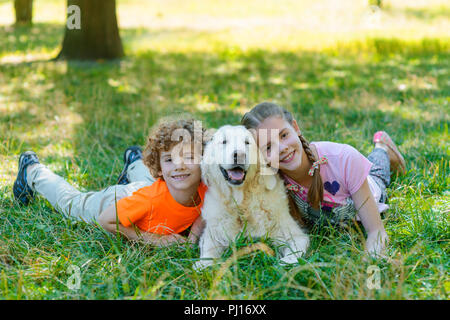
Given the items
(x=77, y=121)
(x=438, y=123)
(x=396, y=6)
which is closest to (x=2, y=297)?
(x=77, y=121)

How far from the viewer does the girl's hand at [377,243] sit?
3054 millimetres

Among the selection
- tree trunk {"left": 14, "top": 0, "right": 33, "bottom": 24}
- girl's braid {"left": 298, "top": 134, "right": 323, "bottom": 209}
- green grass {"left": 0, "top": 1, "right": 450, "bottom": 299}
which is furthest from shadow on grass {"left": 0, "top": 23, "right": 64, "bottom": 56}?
girl's braid {"left": 298, "top": 134, "right": 323, "bottom": 209}

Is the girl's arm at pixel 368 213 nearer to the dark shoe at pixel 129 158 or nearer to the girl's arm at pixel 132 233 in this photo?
the girl's arm at pixel 132 233

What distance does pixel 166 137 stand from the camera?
3553 millimetres

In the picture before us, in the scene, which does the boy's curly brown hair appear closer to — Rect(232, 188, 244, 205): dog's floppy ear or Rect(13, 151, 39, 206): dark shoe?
Rect(232, 188, 244, 205): dog's floppy ear

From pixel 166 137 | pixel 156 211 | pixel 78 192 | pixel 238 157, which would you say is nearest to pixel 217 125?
pixel 78 192

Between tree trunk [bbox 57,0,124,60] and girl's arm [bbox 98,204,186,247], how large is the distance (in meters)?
6.87

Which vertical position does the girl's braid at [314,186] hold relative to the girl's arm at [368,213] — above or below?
above

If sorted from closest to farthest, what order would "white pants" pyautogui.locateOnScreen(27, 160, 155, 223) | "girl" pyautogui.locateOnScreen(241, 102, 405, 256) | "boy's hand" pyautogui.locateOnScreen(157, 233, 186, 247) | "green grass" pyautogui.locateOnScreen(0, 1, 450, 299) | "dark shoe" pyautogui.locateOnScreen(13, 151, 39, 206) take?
"green grass" pyautogui.locateOnScreen(0, 1, 450, 299), "girl" pyautogui.locateOnScreen(241, 102, 405, 256), "boy's hand" pyautogui.locateOnScreen(157, 233, 186, 247), "white pants" pyautogui.locateOnScreen(27, 160, 155, 223), "dark shoe" pyautogui.locateOnScreen(13, 151, 39, 206)

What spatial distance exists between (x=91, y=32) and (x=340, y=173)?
303 inches

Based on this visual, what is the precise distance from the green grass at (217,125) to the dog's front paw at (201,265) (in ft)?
0.18

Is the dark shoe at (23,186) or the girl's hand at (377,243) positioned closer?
the girl's hand at (377,243)

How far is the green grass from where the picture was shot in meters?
2.82

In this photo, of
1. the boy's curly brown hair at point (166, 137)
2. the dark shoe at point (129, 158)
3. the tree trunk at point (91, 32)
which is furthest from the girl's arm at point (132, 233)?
the tree trunk at point (91, 32)
